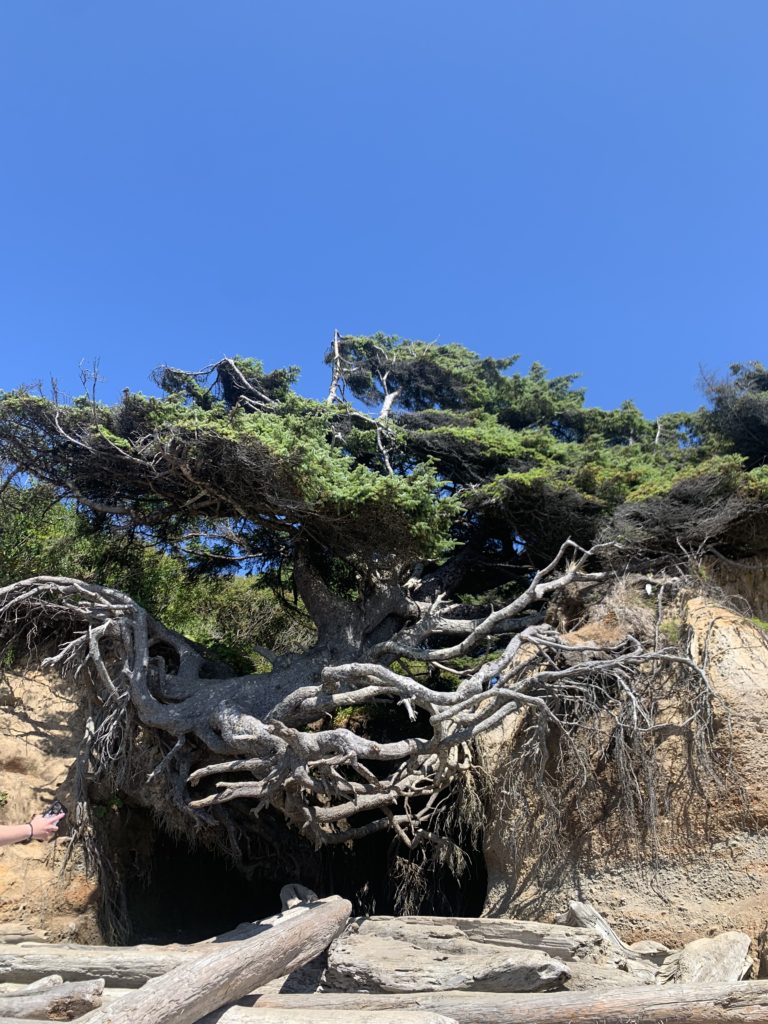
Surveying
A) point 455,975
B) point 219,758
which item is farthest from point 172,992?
point 219,758

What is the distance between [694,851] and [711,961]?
1.52m

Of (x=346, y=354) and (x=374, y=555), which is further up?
(x=346, y=354)

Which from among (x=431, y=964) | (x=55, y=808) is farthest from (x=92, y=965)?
(x=55, y=808)

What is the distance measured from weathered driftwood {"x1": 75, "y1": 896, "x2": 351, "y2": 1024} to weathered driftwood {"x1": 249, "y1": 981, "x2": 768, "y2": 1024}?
38 cm

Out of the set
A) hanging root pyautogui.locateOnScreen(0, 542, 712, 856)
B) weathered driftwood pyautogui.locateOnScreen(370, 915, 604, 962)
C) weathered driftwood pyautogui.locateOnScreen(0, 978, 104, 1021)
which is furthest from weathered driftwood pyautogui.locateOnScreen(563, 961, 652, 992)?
weathered driftwood pyautogui.locateOnScreen(0, 978, 104, 1021)

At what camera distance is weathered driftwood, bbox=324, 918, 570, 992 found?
650 centimetres

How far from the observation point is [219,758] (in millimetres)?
11047

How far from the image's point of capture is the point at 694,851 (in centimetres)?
845

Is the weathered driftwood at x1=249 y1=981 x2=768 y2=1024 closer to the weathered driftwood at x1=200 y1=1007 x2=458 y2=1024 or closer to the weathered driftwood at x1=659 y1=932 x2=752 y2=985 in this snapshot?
the weathered driftwood at x1=200 y1=1007 x2=458 y2=1024

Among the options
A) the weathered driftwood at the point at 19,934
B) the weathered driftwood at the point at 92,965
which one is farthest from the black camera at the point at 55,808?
the weathered driftwood at the point at 92,965

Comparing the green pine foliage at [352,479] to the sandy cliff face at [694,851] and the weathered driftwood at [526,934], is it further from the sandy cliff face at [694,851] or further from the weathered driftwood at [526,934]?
the weathered driftwood at [526,934]

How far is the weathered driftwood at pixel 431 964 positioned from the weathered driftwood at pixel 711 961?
1243mm

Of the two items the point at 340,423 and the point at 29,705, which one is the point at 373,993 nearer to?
the point at 29,705

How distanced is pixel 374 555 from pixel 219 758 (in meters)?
3.88
